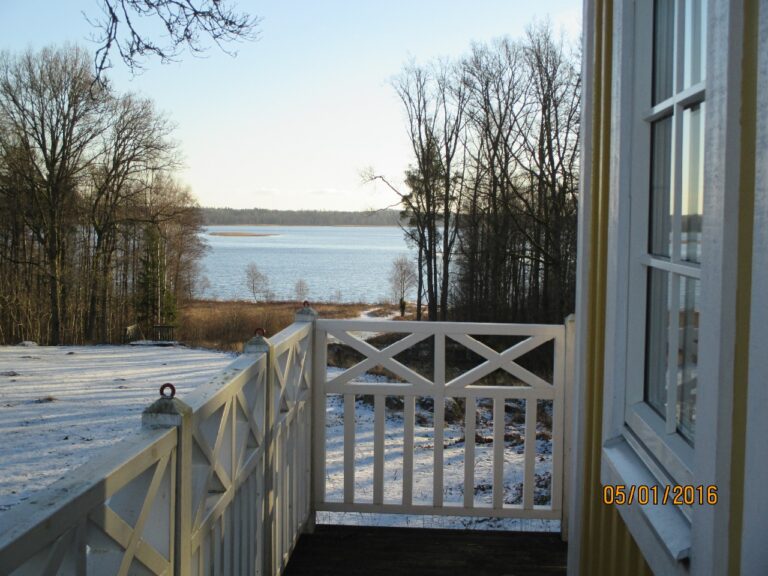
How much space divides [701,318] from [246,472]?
1.44 metres

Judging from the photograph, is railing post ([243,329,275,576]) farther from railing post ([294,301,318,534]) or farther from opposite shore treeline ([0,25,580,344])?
opposite shore treeline ([0,25,580,344])

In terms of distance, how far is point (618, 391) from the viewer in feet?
5.85

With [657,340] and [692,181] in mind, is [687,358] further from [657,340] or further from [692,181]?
[692,181]

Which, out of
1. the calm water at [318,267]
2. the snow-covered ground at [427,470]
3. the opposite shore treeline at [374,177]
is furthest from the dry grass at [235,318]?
the snow-covered ground at [427,470]

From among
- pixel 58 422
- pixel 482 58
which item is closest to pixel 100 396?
pixel 58 422

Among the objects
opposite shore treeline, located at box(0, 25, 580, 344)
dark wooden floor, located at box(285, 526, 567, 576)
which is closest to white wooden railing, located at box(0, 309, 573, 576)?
dark wooden floor, located at box(285, 526, 567, 576)

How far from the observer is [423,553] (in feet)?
10.6

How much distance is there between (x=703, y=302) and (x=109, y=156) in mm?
19801

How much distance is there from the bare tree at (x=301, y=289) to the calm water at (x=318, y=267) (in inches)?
5.8

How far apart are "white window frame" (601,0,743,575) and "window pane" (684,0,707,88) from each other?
21 cm

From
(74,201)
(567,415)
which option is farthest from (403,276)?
(567,415)

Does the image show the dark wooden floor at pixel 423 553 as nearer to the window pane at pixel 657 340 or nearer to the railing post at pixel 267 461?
the railing post at pixel 267 461

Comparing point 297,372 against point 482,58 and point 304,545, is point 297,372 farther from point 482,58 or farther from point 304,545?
point 482,58

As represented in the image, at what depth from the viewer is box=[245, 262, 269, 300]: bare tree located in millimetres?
24641
